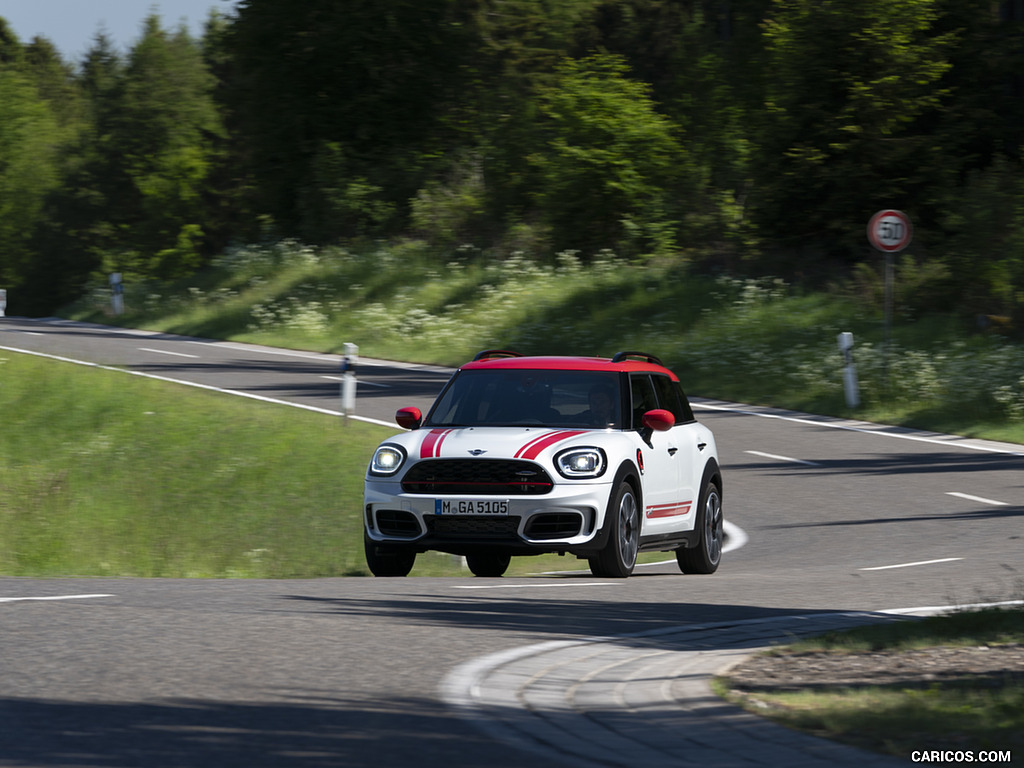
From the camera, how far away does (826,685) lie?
640cm

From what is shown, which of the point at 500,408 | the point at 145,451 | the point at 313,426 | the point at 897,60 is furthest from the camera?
the point at 897,60

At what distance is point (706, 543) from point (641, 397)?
52.1 inches

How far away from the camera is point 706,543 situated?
12.5m

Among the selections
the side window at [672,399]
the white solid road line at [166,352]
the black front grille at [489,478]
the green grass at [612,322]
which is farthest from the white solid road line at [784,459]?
the white solid road line at [166,352]

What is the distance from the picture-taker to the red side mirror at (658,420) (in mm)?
11711

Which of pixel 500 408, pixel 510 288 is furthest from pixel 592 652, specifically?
pixel 510 288

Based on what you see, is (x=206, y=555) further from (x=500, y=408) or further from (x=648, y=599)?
(x=648, y=599)

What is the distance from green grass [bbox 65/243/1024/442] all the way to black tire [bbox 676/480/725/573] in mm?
9284

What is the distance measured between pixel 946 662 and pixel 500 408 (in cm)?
541

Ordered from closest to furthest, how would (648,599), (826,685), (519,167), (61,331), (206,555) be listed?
(826,685), (648,599), (206,555), (61,331), (519,167)

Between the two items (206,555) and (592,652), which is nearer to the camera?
(592,652)

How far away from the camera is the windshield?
11703 mm

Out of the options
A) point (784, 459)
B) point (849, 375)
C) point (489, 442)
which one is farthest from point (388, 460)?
point (849, 375)

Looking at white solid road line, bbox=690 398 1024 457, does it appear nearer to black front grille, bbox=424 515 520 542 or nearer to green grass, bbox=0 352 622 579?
green grass, bbox=0 352 622 579
